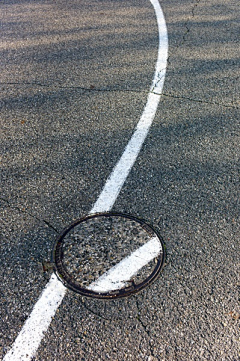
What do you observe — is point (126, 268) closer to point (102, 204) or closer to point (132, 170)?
point (102, 204)

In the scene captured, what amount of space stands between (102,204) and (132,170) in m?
0.56

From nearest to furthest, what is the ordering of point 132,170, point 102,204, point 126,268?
point 126,268
point 102,204
point 132,170

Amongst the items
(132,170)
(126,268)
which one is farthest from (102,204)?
(126,268)

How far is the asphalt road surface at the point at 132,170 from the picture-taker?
2521mm

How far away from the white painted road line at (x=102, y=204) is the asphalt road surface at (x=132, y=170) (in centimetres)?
4

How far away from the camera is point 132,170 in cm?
379

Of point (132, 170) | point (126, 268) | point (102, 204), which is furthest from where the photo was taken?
point (132, 170)

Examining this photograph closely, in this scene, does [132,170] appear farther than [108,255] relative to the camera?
Yes

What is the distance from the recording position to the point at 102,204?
3416 millimetres

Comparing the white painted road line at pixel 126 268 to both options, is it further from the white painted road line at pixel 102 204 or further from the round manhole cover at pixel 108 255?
the white painted road line at pixel 102 204

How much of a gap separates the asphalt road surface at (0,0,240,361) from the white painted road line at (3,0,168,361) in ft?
0.14

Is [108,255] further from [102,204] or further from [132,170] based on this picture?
[132,170]

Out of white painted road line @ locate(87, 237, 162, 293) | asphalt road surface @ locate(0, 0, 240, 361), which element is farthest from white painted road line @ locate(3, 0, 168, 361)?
white painted road line @ locate(87, 237, 162, 293)

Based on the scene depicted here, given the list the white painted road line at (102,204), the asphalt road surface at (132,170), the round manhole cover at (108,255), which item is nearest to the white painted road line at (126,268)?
the round manhole cover at (108,255)
